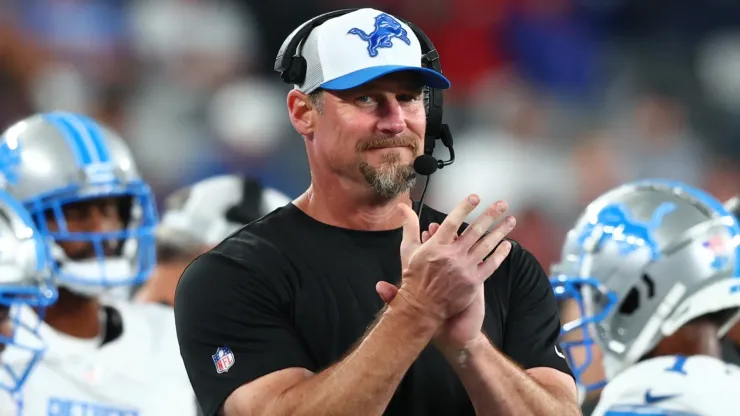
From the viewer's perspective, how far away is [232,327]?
1.99 meters

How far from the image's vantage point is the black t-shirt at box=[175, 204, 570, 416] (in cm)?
197

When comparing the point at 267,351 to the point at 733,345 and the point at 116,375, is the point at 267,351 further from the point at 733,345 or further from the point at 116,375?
the point at 733,345

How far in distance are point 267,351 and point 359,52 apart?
1.86 feet

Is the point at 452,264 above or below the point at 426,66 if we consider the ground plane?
below

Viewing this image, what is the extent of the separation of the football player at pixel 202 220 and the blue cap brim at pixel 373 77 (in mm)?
1966

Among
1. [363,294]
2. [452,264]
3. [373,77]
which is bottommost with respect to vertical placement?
[363,294]

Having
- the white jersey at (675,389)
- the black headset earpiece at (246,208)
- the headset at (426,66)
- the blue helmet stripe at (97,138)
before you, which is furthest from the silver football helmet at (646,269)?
the blue helmet stripe at (97,138)

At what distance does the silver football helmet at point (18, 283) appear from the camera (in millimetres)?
2959

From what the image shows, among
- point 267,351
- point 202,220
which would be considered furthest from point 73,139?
point 267,351

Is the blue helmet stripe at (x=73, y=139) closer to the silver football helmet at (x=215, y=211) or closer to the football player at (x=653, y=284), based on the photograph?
the silver football helmet at (x=215, y=211)

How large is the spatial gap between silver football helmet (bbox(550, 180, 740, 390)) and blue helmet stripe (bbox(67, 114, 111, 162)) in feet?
4.85

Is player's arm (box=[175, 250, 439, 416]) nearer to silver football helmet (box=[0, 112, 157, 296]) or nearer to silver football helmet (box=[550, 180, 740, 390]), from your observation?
silver football helmet (box=[550, 180, 740, 390])

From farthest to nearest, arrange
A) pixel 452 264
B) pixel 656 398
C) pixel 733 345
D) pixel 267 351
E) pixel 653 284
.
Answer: pixel 733 345 < pixel 653 284 < pixel 656 398 < pixel 267 351 < pixel 452 264

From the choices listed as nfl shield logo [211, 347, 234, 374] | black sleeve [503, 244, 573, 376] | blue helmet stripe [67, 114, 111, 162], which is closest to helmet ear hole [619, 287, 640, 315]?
black sleeve [503, 244, 573, 376]
